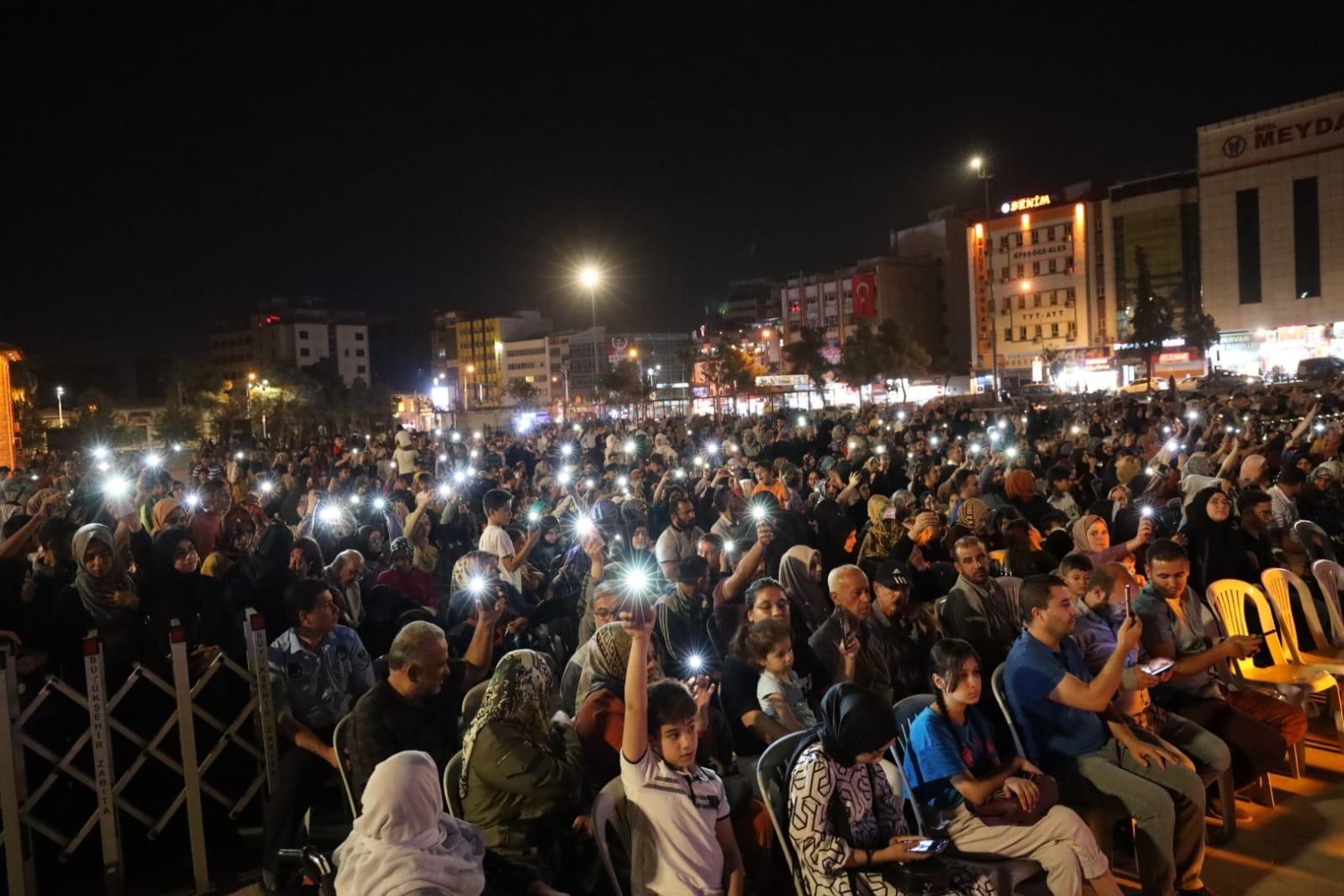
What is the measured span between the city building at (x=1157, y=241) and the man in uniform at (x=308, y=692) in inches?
2844

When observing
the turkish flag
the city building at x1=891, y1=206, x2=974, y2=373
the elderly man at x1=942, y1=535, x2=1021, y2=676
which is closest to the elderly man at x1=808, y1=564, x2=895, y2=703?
the elderly man at x1=942, y1=535, x2=1021, y2=676

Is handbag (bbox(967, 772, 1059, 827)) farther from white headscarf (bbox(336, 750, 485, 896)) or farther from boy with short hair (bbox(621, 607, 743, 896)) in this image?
white headscarf (bbox(336, 750, 485, 896))

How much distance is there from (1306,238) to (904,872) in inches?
2851

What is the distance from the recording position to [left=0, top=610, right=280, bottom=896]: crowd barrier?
4.12 meters

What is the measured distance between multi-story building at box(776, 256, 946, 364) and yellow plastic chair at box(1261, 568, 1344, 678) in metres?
85.0

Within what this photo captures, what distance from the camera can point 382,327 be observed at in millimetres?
138000

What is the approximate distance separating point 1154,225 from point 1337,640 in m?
76.0

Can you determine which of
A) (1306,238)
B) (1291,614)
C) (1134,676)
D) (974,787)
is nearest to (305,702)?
(974,787)

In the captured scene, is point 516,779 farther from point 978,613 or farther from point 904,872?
point 978,613

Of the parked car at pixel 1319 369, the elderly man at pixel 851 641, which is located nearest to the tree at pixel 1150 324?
the parked car at pixel 1319 369

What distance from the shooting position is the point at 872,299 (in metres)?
92.1

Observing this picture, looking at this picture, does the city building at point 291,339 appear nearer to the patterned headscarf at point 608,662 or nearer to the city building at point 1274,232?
the city building at point 1274,232

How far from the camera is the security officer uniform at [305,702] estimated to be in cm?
437

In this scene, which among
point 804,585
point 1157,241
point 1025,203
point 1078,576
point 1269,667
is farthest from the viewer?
point 1025,203
